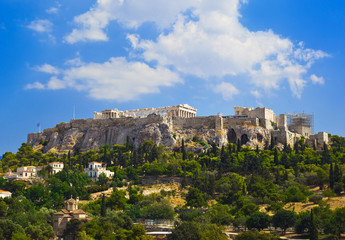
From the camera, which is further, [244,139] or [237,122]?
[237,122]

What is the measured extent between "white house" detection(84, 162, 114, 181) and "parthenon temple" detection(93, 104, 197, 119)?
24.6m

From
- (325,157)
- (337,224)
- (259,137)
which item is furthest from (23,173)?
(337,224)

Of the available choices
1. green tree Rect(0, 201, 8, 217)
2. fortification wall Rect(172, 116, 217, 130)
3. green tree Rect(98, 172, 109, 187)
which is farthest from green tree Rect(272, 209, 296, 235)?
fortification wall Rect(172, 116, 217, 130)

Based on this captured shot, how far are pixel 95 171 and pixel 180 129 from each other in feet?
75.0

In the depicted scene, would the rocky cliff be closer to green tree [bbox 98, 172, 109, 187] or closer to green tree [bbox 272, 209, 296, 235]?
green tree [bbox 98, 172, 109, 187]

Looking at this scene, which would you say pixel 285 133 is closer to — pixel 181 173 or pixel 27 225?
pixel 181 173

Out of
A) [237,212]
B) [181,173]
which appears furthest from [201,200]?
[181,173]

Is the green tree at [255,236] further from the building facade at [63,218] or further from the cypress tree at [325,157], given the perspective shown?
the cypress tree at [325,157]

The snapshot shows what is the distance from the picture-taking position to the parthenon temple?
375ft

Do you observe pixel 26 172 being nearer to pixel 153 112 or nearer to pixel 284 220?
pixel 153 112

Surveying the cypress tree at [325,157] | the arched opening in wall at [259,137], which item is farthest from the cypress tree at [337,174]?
the arched opening in wall at [259,137]

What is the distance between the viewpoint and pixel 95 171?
9212cm

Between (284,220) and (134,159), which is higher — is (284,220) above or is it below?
below

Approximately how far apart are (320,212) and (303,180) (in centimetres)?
1616
